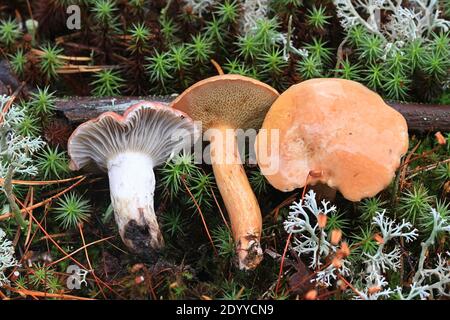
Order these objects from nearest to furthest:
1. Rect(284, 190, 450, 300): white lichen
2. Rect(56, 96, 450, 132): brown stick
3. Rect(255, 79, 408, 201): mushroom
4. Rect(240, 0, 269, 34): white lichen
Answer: Rect(284, 190, 450, 300): white lichen → Rect(255, 79, 408, 201): mushroom → Rect(56, 96, 450, 132): brown stick → Rect(240, 0, 269, 34): white lichen

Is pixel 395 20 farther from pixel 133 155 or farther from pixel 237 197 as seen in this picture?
pixel 133 155

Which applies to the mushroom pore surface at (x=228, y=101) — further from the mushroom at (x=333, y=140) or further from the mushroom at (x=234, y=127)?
the mushroom at (x=333, y=140)

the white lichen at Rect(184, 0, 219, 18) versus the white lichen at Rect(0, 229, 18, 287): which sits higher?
the white lichen at Rect(184, 0, 219, 18)

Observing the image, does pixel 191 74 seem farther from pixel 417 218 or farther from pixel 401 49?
pixel 417 218

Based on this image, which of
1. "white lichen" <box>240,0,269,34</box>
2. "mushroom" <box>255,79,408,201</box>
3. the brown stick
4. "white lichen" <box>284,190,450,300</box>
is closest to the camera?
"white lichen" <box>284,190,450,300</box>

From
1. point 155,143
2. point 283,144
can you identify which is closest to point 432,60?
point 283,144

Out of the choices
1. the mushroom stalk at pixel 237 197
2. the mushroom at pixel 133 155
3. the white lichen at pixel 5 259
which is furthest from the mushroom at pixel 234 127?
the white lichen at pixel 5 259

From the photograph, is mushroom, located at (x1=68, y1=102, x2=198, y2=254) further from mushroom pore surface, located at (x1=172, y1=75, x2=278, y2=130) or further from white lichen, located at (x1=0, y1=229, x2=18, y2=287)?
white lichen, located at (x1=0, y1=229, x2=18, y2=287)

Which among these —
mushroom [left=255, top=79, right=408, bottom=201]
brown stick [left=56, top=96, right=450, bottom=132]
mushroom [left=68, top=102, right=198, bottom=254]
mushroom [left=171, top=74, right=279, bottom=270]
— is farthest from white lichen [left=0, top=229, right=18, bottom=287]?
mushroom [left=255, top=79, right=408, bottom=201]
